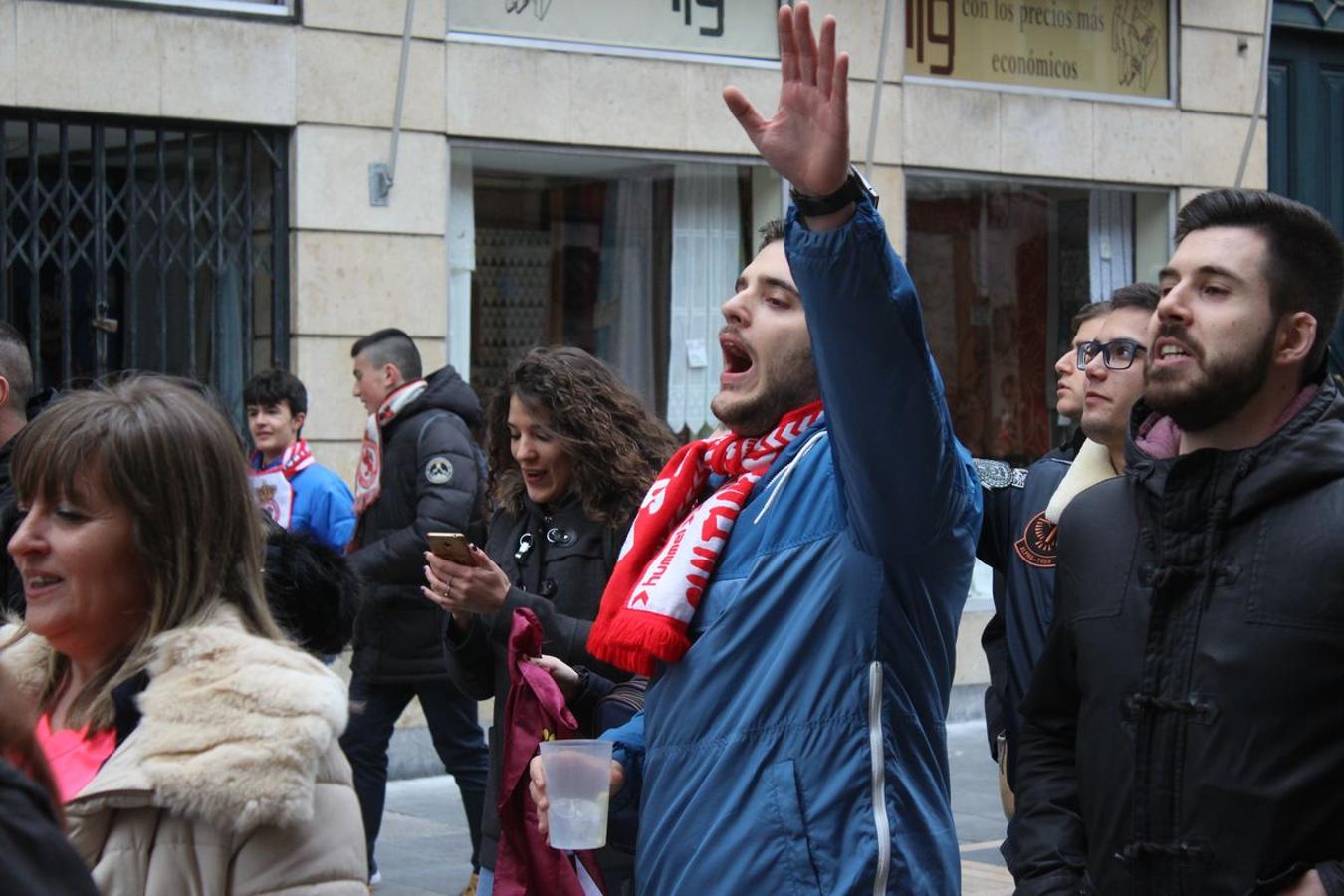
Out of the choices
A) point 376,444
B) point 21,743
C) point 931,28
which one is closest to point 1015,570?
point 21,743

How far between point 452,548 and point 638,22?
6.89 m

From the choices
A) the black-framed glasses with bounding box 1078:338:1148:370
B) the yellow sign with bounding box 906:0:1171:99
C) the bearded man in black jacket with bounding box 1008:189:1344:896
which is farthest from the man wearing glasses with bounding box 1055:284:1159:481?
the yellow sign with bounding box 906:0:1171:99

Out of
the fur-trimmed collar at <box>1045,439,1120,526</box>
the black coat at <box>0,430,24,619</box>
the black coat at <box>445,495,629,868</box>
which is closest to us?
the black coat at <box>0,430,24,619</box>

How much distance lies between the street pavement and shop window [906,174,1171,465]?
99.8 inches

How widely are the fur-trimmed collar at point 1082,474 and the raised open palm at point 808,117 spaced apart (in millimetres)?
2166

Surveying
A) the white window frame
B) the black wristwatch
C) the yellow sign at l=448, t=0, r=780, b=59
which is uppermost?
the yellow sign at l=448, t=0, r=780, b=59

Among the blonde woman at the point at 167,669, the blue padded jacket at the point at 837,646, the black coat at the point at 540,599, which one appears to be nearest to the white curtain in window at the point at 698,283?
the black coat at the point at 540,599

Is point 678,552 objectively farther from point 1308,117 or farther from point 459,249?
point 1308,117

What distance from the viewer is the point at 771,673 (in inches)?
119

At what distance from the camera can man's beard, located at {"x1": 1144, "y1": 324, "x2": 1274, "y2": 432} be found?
2.89 meters

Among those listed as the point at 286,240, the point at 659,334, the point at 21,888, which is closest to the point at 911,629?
the point at 21,888

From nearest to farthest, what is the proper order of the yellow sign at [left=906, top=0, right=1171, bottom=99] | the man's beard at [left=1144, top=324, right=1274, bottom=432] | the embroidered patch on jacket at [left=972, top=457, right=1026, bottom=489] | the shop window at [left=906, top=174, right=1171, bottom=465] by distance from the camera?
the man's beard at [left=1144, top=324, right=1274, bottom=432] → the embroidered patch on jacket at [left=972, top=457, right=1026, bottom=489] → the yellow sign at [left=906, top=0, right=1171, bottom=99] → the shop window at [left=906, top=174, right=1171, bottom=465]

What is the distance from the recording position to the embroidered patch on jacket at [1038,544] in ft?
15.6

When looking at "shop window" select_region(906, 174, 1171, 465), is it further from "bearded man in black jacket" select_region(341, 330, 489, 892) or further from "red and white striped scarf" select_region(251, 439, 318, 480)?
"bearded man in black jacket" select_region(341, 330, 489, 892)
